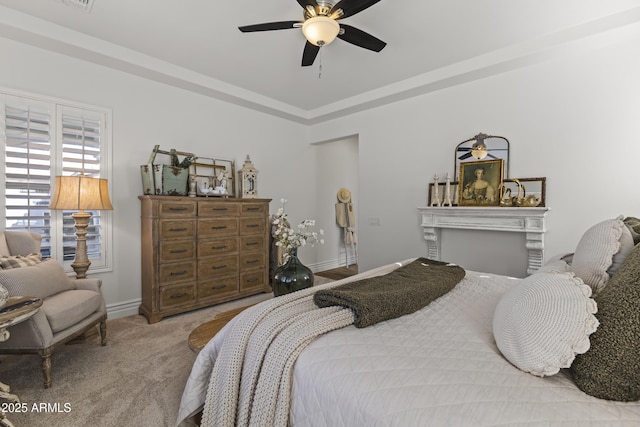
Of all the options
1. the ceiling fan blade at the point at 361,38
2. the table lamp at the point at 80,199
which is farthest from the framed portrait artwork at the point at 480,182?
the table lamp at the point at 80,199

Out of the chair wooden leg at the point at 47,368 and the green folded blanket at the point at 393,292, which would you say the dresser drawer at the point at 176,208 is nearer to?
the chair wooden leg at the point at 47,368

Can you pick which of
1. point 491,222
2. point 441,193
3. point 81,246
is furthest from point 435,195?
point 81,246

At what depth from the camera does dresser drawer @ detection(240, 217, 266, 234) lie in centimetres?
371

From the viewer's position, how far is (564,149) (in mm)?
2842

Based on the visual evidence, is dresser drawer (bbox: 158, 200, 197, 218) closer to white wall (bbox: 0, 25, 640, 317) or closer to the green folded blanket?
white wall (bbox: 0, 25, 640, 317)

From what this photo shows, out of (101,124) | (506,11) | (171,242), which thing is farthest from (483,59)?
(101,124)

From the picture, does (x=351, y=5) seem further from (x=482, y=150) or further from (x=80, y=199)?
(x=80, y=199)

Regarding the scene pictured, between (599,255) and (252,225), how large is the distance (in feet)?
10.8

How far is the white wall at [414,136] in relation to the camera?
2.64 m

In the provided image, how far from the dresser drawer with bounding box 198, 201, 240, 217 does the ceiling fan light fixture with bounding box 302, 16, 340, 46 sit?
2.10 metres

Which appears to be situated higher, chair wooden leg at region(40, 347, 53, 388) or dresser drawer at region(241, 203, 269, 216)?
dresser drawer at region(241, 203, 269, 216)

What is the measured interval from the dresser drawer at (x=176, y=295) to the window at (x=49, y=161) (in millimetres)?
706

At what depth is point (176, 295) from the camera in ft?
10.3

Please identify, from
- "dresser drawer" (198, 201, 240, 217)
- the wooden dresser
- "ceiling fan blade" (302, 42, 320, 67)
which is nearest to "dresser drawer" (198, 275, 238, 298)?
the wooden dresser
